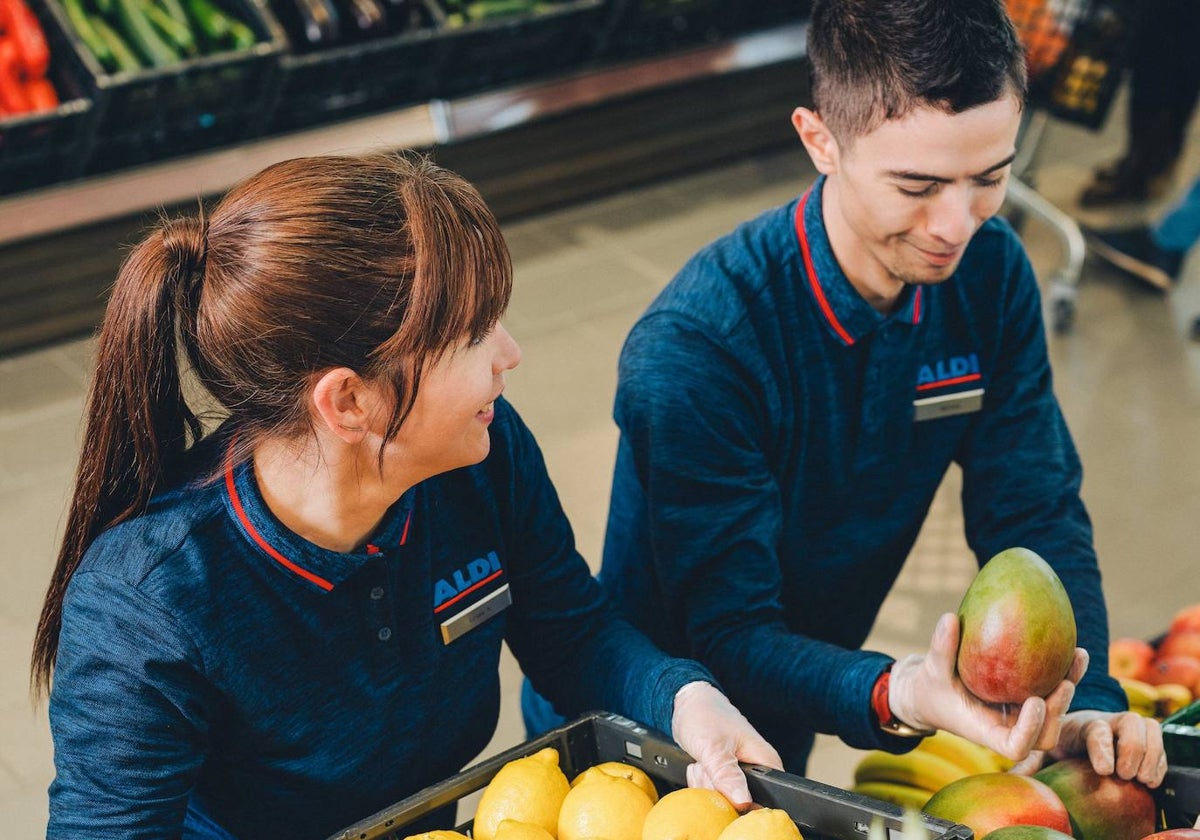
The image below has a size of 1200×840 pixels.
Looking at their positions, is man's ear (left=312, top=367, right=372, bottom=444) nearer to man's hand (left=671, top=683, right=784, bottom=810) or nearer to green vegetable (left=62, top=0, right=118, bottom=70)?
man's hand (left=671, top=683, right=784, bottom=810)

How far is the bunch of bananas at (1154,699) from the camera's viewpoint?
78.5 inches

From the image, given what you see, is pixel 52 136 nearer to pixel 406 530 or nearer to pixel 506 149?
pixel 506 149

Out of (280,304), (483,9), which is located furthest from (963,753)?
(483,9)

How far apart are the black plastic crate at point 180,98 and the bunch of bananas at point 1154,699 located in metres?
3.46

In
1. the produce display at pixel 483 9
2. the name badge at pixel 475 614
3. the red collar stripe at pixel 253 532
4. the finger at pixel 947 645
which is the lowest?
the finger at pixel 947 645

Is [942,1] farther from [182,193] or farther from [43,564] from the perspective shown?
[182,193]

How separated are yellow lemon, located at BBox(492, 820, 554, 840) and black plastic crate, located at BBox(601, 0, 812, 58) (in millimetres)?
4367

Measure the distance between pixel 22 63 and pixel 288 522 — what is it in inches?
133

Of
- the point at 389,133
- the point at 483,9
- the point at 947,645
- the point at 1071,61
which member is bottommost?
the point at 947,645

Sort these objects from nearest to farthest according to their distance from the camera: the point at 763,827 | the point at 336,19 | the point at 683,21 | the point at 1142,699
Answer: the point at 763,827 < the point at 1142,699 < the point at 336,19 < the point at 683,21

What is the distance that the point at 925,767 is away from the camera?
176 centimetres

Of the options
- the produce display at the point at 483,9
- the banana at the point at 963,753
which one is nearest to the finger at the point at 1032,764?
the banana at the point at 963,753

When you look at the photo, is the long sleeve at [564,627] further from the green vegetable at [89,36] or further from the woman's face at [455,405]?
the green vegetable at [89,36]

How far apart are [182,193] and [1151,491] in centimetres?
330
